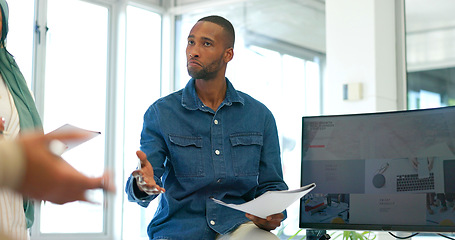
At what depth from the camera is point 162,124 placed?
219 centimetres

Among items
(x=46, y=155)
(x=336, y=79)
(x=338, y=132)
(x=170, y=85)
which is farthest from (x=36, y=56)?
(x=46, y=155)

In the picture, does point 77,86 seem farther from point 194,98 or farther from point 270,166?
point 270,166

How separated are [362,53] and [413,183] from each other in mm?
2506

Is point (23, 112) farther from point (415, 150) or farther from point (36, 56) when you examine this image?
point (36, 56)

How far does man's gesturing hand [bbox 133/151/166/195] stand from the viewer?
1.73 metres

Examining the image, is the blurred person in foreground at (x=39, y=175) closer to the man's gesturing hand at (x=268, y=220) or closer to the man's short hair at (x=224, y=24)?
the man's gesturing hand at (x=268, y=220)

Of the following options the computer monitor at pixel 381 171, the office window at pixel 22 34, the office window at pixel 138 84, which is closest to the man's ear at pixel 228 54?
the computer monitor at pixel 381 171

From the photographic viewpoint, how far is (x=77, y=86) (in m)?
5.26

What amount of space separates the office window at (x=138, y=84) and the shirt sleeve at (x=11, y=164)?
4814 millimetres

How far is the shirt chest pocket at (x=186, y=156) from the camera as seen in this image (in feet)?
7.02

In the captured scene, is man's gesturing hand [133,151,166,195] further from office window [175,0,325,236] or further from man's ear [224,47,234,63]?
office window [175,0,325,236]

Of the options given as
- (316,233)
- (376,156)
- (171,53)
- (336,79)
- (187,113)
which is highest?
(171,53)

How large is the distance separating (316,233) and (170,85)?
391 centimetres

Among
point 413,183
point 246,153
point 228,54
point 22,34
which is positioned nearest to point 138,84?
point 22,34
